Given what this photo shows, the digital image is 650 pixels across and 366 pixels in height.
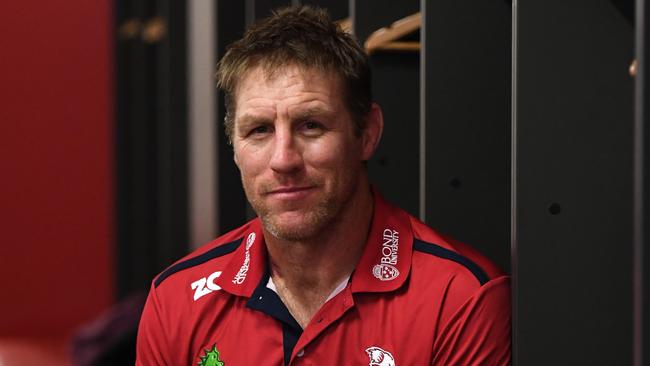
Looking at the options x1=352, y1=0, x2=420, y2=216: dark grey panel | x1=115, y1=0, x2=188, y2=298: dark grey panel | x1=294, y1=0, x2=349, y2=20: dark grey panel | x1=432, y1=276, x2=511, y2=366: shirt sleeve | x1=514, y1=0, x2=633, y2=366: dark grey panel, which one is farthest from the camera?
x1=115, y1=0, x2=188, y2=298: dark grey panel

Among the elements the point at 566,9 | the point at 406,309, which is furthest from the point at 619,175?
the point at 406,309

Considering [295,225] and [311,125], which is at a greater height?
[311,125]

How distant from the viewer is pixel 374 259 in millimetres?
1654

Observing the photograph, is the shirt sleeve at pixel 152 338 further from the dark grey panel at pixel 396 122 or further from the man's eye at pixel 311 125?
the dark grey panel at pixel 396 122

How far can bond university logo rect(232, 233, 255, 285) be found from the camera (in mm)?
1706

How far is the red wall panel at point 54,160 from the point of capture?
4.80m

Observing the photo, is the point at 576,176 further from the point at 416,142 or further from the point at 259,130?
the point at 416,142

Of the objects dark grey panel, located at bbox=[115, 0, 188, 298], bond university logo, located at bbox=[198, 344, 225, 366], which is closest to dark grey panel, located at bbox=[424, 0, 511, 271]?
bond university logo, located at bbox=[198, 344, 225, 366]

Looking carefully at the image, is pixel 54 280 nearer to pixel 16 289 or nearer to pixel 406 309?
pixel 16 289

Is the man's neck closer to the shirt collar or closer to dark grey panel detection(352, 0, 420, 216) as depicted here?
the shirt collar

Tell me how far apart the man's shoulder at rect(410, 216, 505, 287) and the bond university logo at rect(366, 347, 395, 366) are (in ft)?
0.53

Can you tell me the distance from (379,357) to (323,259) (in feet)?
0.74

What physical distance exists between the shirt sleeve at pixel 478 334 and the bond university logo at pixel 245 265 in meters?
0.39

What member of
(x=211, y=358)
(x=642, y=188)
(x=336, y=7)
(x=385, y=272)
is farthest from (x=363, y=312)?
(x=336, y=7)
